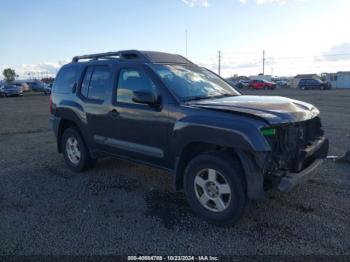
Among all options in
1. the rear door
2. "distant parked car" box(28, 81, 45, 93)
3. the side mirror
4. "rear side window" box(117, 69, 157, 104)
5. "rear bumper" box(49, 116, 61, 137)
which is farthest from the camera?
"distant parked car" box(28, 81, 45, 93)

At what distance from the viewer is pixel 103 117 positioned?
5207 mm

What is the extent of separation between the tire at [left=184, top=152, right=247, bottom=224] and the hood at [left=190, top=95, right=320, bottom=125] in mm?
567

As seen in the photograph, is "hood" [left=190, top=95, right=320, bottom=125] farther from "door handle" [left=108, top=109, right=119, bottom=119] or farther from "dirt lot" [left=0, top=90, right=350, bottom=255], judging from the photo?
"door handle" [left=108, top=109, right=119, bottom=119]

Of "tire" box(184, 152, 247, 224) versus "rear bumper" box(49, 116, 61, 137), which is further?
"rear bumper" box(49, 116, 61, 137)

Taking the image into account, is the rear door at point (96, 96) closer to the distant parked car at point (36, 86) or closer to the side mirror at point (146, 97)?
the side mirror at point (146, 97)

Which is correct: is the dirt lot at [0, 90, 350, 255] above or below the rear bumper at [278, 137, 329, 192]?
below

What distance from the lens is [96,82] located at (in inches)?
214

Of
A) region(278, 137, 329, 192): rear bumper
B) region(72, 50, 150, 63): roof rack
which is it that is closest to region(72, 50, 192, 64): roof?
region(72, 50, 150, 63): roof rack

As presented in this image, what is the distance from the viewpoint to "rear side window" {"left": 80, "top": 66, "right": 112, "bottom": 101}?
206 inches

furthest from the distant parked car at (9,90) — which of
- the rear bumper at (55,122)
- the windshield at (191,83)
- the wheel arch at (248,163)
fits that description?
the wheel arch at (248,163)

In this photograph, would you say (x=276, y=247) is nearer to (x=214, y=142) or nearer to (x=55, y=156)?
(x=214, y=142)

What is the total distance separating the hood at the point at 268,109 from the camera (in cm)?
363

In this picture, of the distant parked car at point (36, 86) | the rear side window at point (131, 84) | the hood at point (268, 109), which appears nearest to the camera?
the hood at point (268, 109)

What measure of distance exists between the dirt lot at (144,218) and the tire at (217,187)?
165mm
